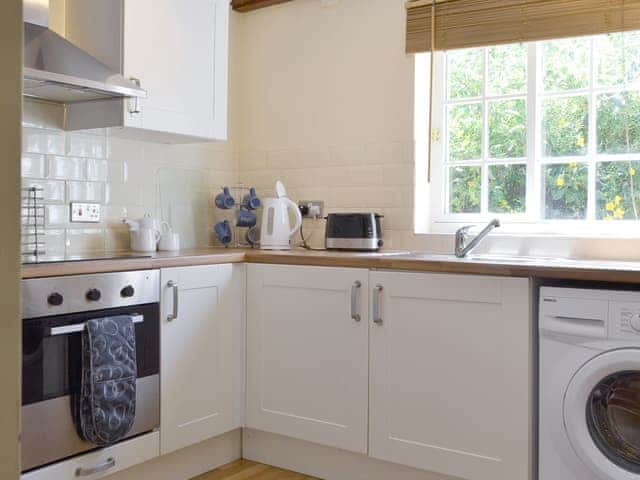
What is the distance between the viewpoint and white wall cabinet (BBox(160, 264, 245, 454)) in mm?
2668

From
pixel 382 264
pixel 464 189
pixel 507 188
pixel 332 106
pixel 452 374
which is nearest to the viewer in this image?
pixel 452 374

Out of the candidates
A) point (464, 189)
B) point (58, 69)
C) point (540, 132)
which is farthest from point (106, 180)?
point (540, 132)

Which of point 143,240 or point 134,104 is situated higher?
point 134,104

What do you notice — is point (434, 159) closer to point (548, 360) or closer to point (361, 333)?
point (361, 333)

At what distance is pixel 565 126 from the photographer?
119 inches

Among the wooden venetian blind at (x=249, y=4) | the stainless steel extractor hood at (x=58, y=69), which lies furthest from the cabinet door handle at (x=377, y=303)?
the wooden venetian blind at (x=249, y=4)

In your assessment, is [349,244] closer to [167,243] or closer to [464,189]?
[464,189]

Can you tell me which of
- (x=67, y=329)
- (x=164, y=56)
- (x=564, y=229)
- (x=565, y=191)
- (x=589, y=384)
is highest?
(x=164, y=56)

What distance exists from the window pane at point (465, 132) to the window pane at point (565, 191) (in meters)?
0.36

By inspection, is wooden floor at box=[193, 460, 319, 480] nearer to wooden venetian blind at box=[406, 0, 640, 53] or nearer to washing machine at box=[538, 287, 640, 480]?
washing machine at box=[538, 287, 640, 480]

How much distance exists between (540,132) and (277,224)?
131 centimetres

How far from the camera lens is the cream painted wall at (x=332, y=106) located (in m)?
3.30

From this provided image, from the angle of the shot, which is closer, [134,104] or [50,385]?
[50,385]

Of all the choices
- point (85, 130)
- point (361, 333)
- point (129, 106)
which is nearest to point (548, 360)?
point (361, 333)
